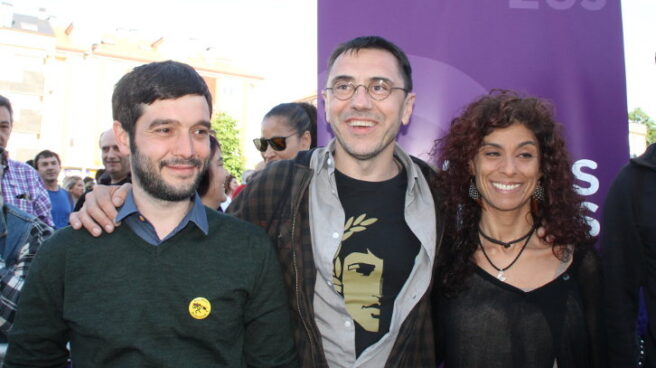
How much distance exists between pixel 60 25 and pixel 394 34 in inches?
1940

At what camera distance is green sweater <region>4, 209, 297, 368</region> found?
5.52ft

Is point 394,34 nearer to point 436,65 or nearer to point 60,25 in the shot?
point 436,65

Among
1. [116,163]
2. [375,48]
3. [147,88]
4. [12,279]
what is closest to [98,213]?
[147,88]

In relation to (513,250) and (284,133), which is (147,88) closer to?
(513,250)

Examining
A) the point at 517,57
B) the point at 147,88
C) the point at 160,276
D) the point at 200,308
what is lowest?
the point at 200,308

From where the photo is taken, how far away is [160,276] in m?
1.73

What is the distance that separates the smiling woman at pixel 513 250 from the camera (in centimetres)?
220

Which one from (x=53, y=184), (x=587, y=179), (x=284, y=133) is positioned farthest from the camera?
(x=53, y=184)

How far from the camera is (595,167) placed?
2.92 meters

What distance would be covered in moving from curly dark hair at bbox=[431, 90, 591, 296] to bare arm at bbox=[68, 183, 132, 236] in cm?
140

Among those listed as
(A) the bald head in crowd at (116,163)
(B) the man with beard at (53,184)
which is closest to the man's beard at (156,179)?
(A) the bald head in crowd at (116,163)

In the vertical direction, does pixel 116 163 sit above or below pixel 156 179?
above

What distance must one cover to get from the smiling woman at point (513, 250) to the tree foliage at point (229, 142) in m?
36.4

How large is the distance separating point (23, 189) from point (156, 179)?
12.0 ft
